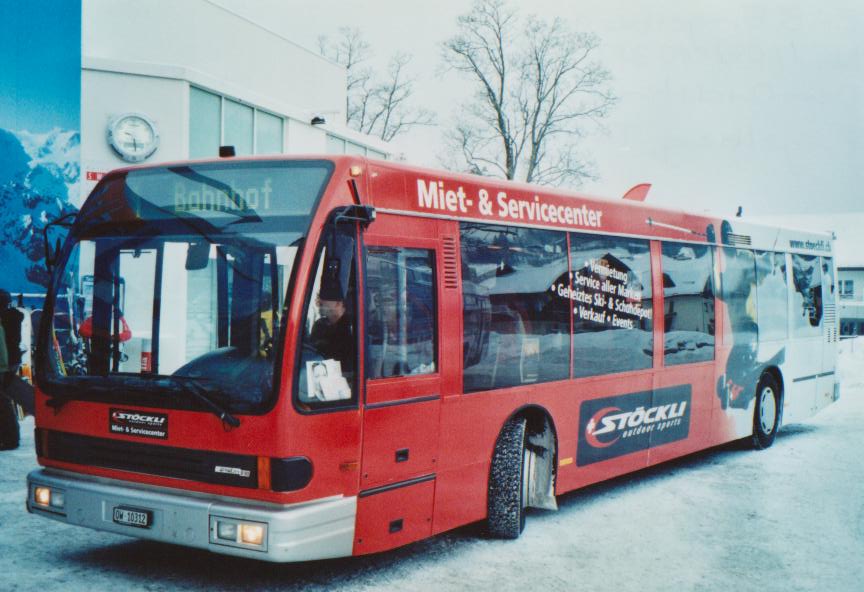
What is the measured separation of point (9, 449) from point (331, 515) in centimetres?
687

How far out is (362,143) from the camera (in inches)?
942

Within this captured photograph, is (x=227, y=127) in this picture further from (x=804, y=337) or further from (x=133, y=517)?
(x=133, y=517)

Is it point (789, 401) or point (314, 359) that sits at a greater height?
point (314, 359)

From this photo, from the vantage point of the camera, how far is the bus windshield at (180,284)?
5387 mm

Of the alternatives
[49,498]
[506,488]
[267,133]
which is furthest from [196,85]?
[49,498]

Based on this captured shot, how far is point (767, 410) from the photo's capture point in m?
11.9

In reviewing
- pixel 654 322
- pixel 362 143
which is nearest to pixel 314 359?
pixel 654 322

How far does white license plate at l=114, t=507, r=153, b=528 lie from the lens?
17.6 feet

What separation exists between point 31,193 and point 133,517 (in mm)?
12059

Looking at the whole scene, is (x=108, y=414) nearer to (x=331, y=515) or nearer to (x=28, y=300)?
(x=331, y=515)

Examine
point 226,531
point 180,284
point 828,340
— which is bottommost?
point 226,531

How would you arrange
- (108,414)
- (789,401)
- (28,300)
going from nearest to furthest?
1. (108,414)
2. (789,401)
3. (28,300)

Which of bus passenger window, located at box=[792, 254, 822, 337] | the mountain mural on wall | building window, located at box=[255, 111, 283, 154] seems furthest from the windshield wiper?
building window, located at box=[255, 111, 283, 154]

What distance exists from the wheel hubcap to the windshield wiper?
330 inches
